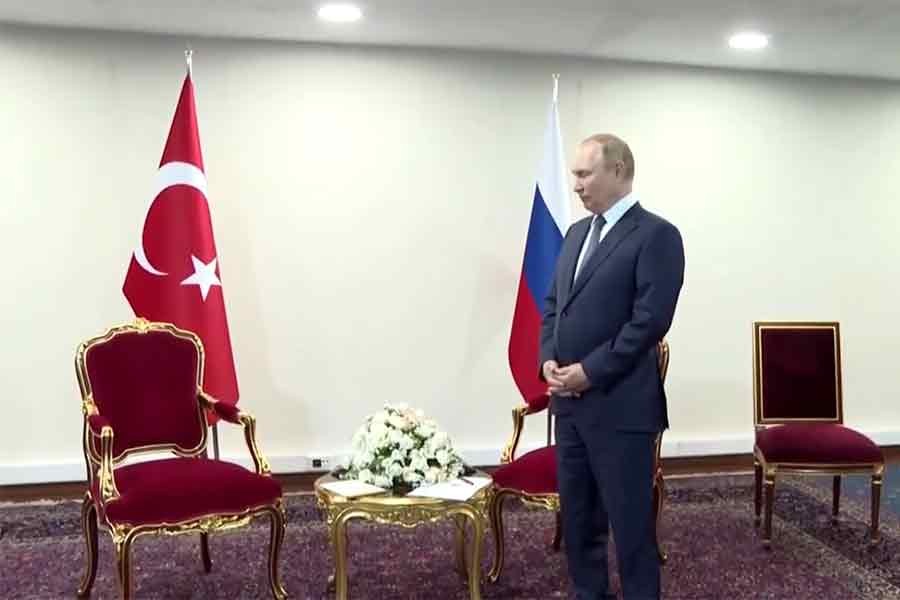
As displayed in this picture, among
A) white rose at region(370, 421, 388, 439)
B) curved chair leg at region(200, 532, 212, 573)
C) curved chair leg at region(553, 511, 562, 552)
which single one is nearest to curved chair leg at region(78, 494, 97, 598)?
curved chair leg at region(200, 532, 212, 573)

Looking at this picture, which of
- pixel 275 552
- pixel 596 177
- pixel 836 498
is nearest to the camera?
pixel 596 177

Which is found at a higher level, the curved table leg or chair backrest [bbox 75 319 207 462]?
chair backrest [bbox 75 319 207 462]

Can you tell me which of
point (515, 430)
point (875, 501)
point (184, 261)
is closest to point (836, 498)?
point (875, 501)

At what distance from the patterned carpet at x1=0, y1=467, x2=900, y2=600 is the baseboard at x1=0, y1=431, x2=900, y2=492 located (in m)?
0.15

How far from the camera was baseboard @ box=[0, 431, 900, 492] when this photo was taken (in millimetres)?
4012

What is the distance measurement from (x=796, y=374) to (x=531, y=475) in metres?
1.44

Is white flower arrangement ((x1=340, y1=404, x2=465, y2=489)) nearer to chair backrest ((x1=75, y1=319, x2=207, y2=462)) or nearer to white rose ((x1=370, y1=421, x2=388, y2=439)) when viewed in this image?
white rose ((x1=370, y1=421, x2=388, y2=439))

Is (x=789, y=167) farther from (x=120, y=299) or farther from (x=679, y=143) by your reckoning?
(x=120, y=299)

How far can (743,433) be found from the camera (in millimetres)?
4773

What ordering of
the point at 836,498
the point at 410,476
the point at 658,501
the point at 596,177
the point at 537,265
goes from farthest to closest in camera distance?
the point at 537,265, the point at 836,498, the point at 658,501, the point at 410,476, the point at 596,177

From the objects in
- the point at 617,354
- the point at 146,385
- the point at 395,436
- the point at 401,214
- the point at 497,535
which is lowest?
the point at 497,535

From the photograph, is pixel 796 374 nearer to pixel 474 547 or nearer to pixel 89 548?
pixel 474 547

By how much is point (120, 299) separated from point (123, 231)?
1.12 ft

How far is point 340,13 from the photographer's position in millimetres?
3697
